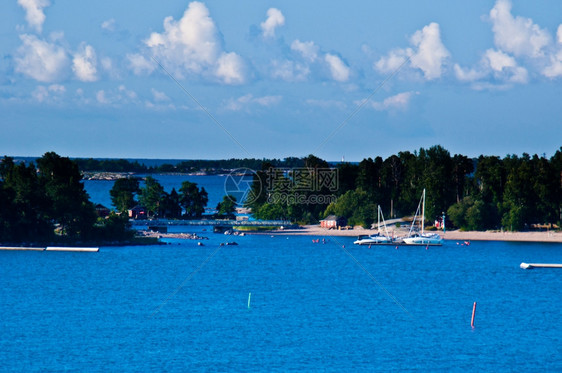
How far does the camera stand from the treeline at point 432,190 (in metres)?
163

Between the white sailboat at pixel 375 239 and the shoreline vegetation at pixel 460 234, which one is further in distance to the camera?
the white sailboat at pixel 375 239

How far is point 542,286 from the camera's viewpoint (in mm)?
110875

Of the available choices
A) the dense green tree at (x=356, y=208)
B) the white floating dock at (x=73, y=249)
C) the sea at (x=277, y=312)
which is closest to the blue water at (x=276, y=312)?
the sea at (x=277, y=312)

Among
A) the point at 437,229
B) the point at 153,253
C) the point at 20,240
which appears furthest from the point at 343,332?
the point at 437,229

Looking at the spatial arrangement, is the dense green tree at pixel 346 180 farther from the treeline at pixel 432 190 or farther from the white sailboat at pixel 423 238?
the white sailboat at pixel 423 238

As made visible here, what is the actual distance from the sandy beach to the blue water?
1697cm

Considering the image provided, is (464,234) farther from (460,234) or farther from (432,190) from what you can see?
(432,190)

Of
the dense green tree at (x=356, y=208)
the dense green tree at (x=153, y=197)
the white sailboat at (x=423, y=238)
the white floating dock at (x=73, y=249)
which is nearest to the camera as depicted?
the white floating dock at (x=73, y=249)

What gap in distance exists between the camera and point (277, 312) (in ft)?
290

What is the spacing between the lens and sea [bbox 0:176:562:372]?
6856 cm

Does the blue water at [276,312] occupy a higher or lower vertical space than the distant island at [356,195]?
lower

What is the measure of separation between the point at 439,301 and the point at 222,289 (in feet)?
80.2

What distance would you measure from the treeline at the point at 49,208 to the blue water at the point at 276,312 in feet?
20.5

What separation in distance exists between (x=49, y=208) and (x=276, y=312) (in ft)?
211
